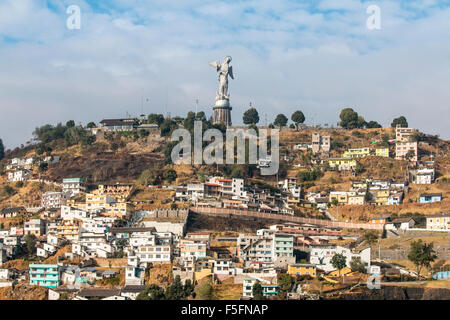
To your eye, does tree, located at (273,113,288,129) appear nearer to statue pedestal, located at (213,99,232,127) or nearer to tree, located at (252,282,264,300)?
statue pedestal, located at (213,99,232,127)

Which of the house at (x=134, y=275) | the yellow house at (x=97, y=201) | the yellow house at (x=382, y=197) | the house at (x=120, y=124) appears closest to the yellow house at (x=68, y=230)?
the yellow house at (x=97, y=201)

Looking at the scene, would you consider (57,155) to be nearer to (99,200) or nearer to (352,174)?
(99,200)

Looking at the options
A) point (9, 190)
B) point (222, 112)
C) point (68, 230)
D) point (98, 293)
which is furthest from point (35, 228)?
point (222, 112)

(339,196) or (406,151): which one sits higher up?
(406,151)

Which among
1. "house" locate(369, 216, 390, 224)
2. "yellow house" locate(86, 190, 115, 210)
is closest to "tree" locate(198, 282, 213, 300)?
"yellow house" locate(86, 190, 115, 210)

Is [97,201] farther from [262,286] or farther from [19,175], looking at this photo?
[262,286]
